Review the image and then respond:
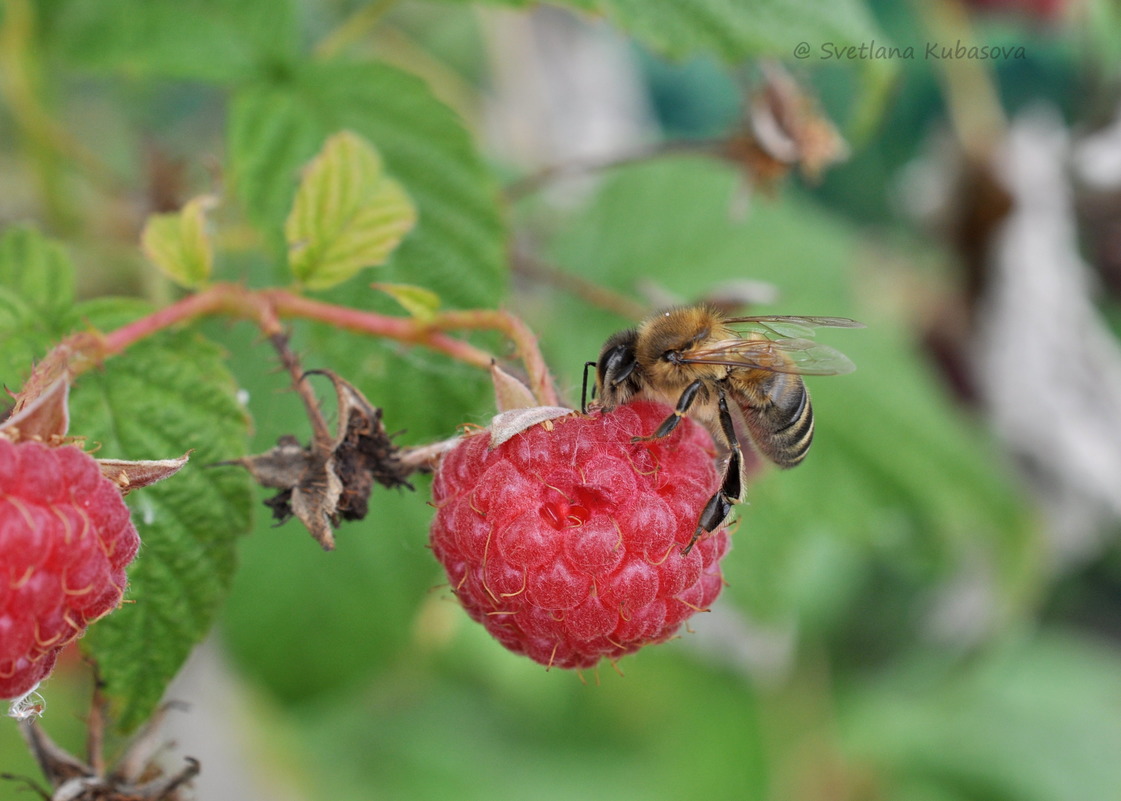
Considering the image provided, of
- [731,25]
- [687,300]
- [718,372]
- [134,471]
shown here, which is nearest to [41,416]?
[134,471]

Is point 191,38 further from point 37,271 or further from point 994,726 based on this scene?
point 994,726

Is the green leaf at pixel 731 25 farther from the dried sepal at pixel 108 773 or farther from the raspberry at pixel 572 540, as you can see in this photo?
the dried sepal at pixel 108 773

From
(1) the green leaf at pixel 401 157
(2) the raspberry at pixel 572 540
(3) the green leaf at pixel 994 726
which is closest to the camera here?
(2) the raspberry at pixel 572 540

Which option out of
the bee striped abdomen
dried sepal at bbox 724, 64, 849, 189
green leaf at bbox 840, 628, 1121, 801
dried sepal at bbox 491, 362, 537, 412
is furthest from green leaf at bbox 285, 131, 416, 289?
green leaf at bbox 840, 628, 1121, 801

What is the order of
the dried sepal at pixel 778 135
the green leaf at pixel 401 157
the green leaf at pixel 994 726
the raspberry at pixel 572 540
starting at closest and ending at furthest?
1. the raspberry at pixel 572 540
2. the green leaf at pixel 401 157
3. the dried sepal at pixel 778 135
4. the green leaf at pixel 994 726

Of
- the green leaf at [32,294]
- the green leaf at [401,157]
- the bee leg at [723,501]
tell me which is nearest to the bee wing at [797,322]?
the bee leg at [723,501]

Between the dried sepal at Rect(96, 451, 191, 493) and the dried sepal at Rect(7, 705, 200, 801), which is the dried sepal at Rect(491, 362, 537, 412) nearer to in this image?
the dried sepal at Rect(96, 451, 191, 493)
